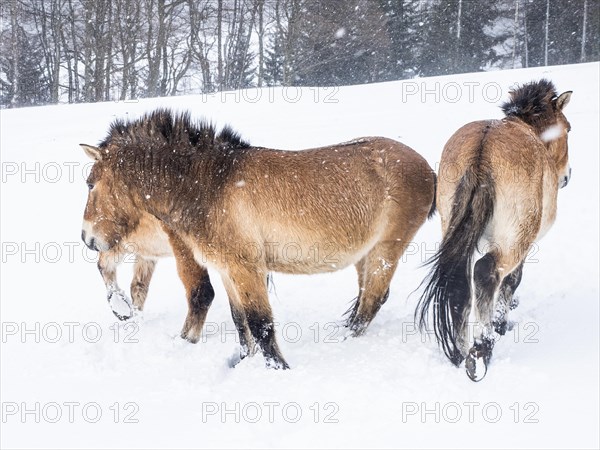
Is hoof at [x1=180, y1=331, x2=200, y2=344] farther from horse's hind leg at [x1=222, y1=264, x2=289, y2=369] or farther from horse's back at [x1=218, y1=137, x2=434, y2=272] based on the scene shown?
horse's back at [x1=218, y1=137, x2=434, y2=272]

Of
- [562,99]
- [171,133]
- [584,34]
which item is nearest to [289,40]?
[584,34]

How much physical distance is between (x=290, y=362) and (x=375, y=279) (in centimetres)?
Answer: 106

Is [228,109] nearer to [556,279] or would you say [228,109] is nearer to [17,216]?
[17,216]

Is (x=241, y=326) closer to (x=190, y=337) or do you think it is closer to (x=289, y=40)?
(x=190, y=337)

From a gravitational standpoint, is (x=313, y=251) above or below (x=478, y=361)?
above

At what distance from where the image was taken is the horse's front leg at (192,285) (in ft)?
16.4

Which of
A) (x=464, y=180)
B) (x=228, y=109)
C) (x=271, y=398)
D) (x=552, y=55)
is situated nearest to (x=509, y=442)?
(x=271, y=398)

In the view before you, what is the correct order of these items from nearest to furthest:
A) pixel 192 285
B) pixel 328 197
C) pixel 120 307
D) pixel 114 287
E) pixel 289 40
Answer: pixel 328 197, pixel 192 285, pixel 120 307, pixel 114 287, pixel 289 40

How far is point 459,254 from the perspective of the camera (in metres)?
3.75

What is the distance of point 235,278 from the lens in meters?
4.25

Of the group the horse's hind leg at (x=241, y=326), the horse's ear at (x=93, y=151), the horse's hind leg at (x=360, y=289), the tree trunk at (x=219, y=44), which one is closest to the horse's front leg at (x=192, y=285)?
the horse's hind leg at (x=241, y=326)

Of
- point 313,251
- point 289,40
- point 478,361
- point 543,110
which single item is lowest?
point 478,361

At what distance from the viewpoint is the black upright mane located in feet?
15.3

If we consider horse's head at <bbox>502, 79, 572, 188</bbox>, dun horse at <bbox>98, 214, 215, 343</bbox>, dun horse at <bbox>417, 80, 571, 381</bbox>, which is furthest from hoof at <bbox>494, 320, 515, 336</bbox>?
dun horse at <bbox>98, 214, 215, 343</bbox>
